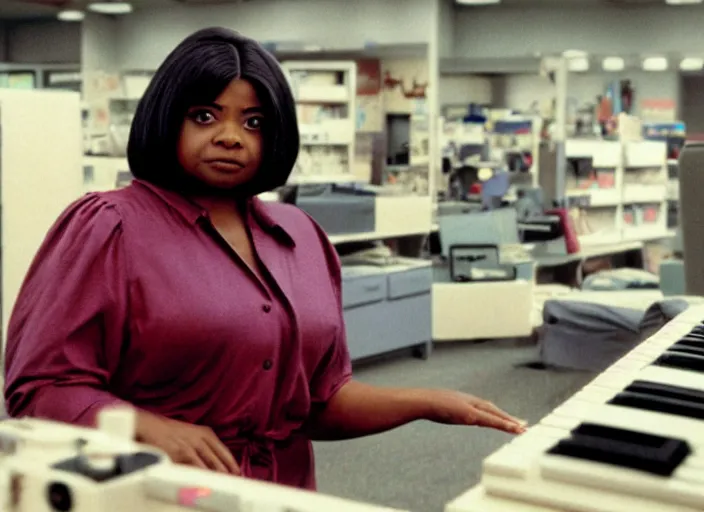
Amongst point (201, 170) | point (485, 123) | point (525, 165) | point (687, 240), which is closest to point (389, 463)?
point (687, 240)

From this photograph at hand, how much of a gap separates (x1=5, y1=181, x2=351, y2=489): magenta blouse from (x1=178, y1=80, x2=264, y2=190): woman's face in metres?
0.06

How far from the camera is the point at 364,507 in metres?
0.56

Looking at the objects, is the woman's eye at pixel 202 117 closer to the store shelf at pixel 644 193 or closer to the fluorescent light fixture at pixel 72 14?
the store shelf at pixel 644 193

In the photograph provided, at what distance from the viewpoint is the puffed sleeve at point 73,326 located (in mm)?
Result: 1229

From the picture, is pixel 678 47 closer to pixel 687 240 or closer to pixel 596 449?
pixel 687 240

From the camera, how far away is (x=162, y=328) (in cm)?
127

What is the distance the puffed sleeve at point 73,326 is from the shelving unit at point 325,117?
260 inches

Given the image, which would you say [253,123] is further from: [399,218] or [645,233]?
[645,233]

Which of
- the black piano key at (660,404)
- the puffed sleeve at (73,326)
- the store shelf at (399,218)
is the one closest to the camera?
the black piano key at (660,404)

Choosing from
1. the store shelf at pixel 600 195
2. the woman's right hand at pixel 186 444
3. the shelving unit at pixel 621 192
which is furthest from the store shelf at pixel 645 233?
the woman's right hand at pixel 186 444

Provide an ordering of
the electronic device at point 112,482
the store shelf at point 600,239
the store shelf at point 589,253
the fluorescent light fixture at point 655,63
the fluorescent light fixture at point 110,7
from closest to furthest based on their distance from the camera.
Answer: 1. the electronic device at point 112,482
2. the store shelf at point 589,253
3. the store shelf at point 600,239
4. the fluorescent light fixture at point 110,7
5. the fluorescent light fixture at point 655,63

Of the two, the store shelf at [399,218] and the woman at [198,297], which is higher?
the woman at [198,297]

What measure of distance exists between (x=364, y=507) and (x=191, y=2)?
12586 millimetres

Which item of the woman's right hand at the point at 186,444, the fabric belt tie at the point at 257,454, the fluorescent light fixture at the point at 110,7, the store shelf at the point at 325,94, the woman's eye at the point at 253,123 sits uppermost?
the fluorescent light fixture at the point at 110,7
